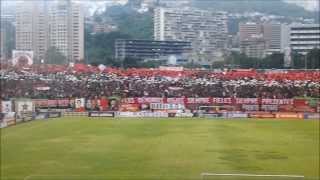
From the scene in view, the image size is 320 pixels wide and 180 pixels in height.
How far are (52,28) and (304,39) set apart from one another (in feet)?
8.22

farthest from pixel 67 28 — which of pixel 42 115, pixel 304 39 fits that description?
pixel 304 39

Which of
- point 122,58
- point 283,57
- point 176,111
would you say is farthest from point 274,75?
point 122,58

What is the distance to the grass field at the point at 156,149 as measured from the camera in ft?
18.8

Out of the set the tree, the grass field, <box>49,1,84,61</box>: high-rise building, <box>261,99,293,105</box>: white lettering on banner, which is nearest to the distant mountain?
<box>261,99,293,105</box>: white lettering on banner

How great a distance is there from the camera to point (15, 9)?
20.8ft

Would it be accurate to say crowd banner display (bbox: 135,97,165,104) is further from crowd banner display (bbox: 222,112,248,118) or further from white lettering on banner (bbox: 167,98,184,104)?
crowd banner display (bbox: 222,112,248,118)

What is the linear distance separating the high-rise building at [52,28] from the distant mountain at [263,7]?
1.34 metres

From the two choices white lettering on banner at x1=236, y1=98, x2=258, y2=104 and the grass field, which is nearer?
the grass field

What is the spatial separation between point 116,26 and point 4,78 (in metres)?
1.23

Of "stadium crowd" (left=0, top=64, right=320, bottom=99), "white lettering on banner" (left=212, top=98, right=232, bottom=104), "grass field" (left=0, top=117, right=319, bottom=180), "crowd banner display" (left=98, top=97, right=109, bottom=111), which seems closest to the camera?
"grass field" (left=0, top=117, right=319, bottom=180)

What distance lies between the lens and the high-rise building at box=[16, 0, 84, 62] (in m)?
6.27

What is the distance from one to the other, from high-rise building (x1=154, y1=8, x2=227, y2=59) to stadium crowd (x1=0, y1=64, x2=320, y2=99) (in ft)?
1.17

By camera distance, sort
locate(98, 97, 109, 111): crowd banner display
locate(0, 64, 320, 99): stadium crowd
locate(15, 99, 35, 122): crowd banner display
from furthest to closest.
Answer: locate(15, 99, 35, 122): crowd banner display → locate(98, 97, 109, 111): crowd banner display → locate(0, 64, 320, 99): stadium crowd

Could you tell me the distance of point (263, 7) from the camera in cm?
607
